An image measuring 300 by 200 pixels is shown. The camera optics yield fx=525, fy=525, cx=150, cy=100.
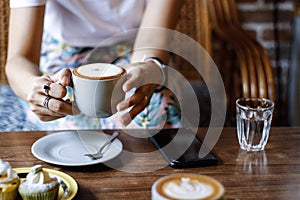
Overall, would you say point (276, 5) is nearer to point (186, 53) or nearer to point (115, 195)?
point (186, 53)

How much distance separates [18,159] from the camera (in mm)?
1085

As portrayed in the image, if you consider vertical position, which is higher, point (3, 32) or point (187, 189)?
point (187, 189)

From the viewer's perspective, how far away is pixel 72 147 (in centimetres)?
114

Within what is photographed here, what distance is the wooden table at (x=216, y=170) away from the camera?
95 cm

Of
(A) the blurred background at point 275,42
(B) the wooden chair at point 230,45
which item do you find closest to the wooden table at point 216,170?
(B) the wooden chair at point 230,45

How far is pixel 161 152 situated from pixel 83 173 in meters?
0.18

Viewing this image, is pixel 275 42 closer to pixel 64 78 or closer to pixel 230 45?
pixel 230 45

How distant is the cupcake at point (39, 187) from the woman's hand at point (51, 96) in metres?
0.23

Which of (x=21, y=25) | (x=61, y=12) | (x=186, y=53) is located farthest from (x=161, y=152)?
(x=186, y=53)

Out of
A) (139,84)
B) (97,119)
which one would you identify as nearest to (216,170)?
(139,84)

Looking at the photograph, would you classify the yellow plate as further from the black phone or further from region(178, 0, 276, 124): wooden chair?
region(178, 0, 276, 124): wooden chair

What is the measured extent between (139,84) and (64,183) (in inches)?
12.7

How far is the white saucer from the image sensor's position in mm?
1062

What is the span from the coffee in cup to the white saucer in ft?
1.05
